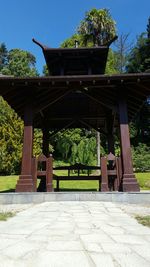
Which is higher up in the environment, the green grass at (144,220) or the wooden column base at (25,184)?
the wooden column base at (25,184)

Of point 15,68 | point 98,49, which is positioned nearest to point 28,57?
point 15,68

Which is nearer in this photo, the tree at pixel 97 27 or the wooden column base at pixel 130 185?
the wooden column base at pixel 130 185

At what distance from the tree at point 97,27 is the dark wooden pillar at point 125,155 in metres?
22.1

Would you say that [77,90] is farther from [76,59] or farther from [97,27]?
[97,27]

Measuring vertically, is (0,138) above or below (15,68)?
below

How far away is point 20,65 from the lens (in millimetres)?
43031

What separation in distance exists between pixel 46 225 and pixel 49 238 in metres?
0.96

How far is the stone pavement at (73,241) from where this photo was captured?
8.46 ft

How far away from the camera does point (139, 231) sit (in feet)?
13.2

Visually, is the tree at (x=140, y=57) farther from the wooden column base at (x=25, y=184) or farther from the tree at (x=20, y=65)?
the wooden column base at (x=25, y=184)

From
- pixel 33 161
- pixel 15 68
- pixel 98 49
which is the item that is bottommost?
pixel 33 161

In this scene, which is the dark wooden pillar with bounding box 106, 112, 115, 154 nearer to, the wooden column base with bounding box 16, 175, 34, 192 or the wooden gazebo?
the wooden gazebo

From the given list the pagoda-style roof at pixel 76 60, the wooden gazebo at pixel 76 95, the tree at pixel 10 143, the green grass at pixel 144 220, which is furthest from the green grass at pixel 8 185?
the green grass at pixel 144 220

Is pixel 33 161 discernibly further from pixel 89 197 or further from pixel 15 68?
pixel 15 68
